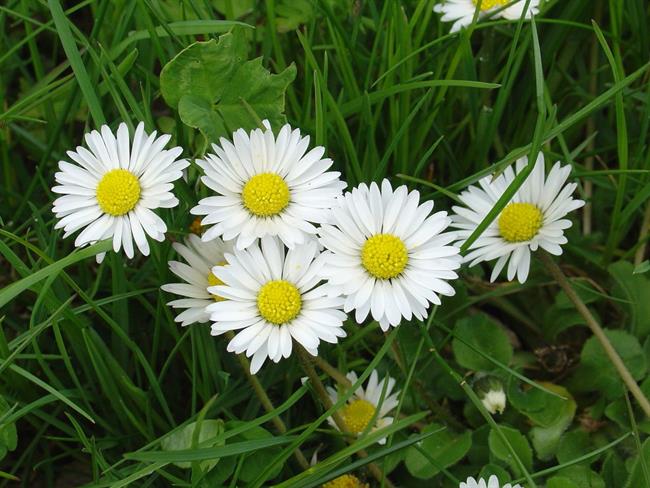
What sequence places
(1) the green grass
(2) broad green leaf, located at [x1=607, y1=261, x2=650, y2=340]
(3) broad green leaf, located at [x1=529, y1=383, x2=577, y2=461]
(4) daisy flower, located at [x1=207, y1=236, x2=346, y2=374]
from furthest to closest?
(2) broad green leaf, located at [x1=607, y1=261, x2=650, y2=340] < (3) broad green leaf, located at [x1=529, y1=383, x2=577, y2=461] < (1) the green grass < (4) daisy flower, located at [x1=207, y1=236, x2=346, y2=374]

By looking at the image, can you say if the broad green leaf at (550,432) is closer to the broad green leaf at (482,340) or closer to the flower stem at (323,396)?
the broad green leaf at (482,340)

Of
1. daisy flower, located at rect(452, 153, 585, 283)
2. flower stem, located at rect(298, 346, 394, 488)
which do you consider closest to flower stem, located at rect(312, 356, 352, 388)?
flower stem, located at rect(298, 346, 394, 488)

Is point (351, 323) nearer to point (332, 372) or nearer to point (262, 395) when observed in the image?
point (332, 372)

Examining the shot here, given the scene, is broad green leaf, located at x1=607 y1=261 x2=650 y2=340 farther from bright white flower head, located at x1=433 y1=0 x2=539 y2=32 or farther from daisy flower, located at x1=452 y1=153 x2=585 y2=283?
bright white flower head, located at x1=433 y1=0 x2=539 y2=32

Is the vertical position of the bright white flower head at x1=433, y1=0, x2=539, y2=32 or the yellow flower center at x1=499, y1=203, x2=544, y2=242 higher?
the bright white flower head at x1=433, y1=0, x2=539, y2=32

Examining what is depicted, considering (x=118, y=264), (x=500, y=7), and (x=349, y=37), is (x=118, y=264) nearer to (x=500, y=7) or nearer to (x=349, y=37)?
(x=349, y=37)

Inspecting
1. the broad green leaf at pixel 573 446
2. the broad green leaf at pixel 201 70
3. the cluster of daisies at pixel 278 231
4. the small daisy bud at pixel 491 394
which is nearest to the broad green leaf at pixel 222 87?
the broad green leaf at pixel 201 70

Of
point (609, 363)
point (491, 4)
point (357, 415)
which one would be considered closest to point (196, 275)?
point (357, 415)
